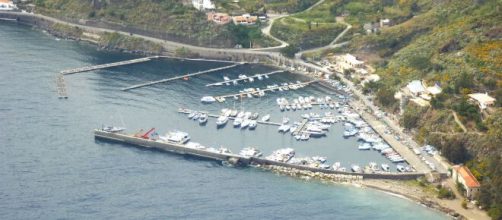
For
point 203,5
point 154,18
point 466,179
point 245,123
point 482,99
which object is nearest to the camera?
point 466,179

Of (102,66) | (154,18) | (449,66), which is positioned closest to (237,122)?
(449,66)

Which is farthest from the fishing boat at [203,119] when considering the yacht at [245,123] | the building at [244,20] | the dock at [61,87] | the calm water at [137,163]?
the building at [244,20]

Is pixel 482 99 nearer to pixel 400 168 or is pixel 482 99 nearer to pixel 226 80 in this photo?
pixel 400 168

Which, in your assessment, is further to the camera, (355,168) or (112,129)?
(112,129)

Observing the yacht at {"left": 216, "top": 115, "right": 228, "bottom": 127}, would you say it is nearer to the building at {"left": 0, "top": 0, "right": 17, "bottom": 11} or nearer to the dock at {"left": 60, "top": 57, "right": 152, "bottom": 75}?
the dock at {"left": 60, "top": 57, "right": 152, "bottom": 75}

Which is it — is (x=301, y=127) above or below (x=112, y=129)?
above

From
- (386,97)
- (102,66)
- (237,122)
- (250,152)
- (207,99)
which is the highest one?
(102,66)

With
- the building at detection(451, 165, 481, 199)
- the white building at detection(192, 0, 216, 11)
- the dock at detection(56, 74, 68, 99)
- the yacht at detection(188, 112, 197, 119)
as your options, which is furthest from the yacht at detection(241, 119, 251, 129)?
the white building at detection(192, 0, 216, 11)

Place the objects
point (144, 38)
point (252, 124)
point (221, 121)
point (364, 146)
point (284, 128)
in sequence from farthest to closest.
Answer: point (144, 38)
point (221, 121)
point (252, 124)
point (284, 128)
point (364, 146)
